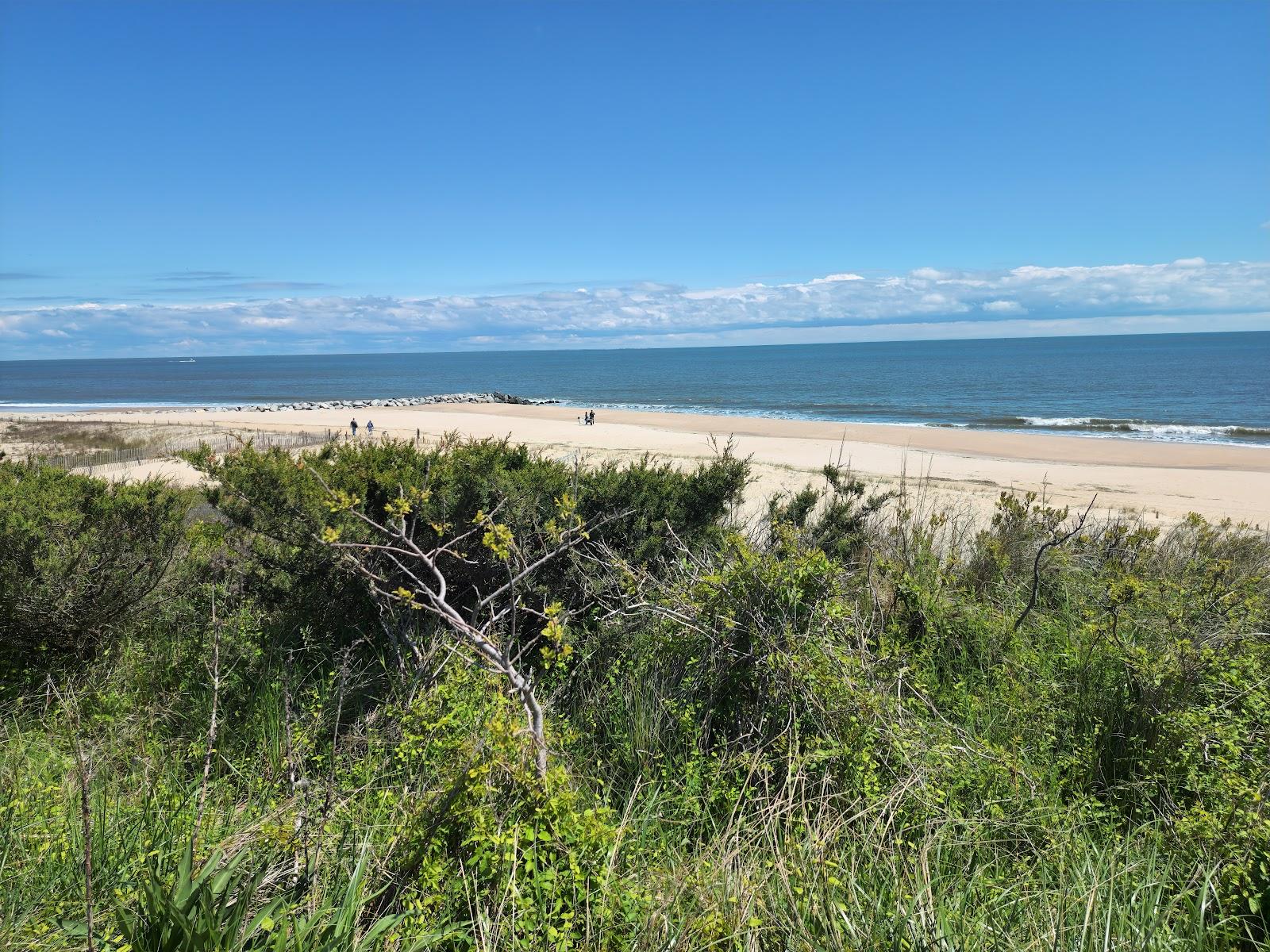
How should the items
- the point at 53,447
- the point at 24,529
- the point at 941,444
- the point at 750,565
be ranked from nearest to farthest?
the point at 750,565
the point at 24,529
the point at 53,447
the point at 941,444

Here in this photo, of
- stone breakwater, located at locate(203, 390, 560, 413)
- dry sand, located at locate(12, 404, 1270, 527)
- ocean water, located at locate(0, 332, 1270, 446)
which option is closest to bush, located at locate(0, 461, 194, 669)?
dry sand, located at locate(12, 404, 1270, 527)

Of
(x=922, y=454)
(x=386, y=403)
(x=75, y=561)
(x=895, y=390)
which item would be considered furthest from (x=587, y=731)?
(x=895, y=390)

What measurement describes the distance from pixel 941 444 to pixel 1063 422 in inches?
506

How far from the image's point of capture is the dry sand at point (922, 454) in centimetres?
1783

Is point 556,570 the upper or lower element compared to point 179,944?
upper

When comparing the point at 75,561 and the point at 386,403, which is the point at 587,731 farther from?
the point at 386,403

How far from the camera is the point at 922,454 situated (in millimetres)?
25750

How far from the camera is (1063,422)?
37.8 metres

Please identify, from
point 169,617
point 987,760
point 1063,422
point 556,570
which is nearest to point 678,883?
point 987,760

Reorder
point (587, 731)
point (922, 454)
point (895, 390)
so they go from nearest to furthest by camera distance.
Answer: point (587, 731), point (922, 454), point (895, 390)

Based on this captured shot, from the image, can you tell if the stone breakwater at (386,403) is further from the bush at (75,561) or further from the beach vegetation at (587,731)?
the beach vegetation at (587,731)

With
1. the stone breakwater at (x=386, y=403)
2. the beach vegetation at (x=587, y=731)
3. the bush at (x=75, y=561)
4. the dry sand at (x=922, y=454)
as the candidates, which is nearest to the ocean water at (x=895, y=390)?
the stone breakwater at (x=386, y=403)

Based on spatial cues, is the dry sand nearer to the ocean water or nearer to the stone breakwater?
the ocean water

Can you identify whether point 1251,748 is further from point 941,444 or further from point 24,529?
point 941,444
